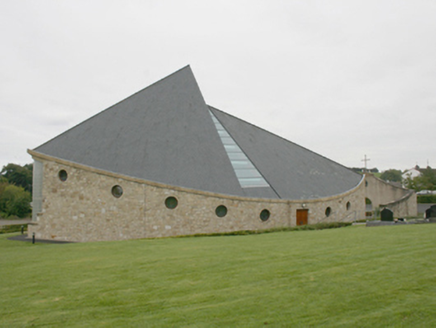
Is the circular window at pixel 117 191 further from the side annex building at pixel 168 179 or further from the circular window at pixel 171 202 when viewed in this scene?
the circular window at pixel 171 202

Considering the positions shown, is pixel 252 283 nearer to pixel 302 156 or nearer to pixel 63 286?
pixel 63 286

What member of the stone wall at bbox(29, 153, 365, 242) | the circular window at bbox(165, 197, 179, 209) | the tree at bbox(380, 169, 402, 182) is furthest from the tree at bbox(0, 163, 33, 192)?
the tree at bbox(380, 169, 402, 182)

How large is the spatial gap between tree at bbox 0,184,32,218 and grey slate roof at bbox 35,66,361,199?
32963 mm

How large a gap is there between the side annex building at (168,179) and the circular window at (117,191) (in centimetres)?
6

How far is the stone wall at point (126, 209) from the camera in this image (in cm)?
1939

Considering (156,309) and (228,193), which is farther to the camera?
Answer: (228,193)

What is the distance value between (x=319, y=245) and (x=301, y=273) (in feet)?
12.9

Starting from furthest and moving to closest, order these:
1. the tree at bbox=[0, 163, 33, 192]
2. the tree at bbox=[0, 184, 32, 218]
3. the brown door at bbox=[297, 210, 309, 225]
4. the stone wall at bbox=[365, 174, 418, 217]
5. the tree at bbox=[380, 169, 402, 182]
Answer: the tree at bbox=[380, 169, 402, 182] < the tree at bbox=[0, 163, 33, 192] < the tree at bbox=[0, 184, 32, 218] < the stone wall at bbox=[365, 174, 418, 217] < the brown door at bbox=[297, 210, 309, 225]

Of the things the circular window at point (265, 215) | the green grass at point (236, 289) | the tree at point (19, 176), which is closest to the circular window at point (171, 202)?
the circular window at point (265, 215)

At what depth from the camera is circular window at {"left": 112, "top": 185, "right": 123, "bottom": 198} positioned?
1973 cm

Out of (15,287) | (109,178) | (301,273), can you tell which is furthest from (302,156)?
(15,287)

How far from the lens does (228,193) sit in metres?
20.8

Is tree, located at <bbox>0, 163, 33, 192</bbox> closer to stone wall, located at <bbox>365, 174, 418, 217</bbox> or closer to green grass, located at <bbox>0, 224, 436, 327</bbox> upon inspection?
stone wall, located at <bbox>365, 174, 418, 217</bbox>

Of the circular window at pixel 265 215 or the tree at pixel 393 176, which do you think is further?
the tree at pixel 393 176
